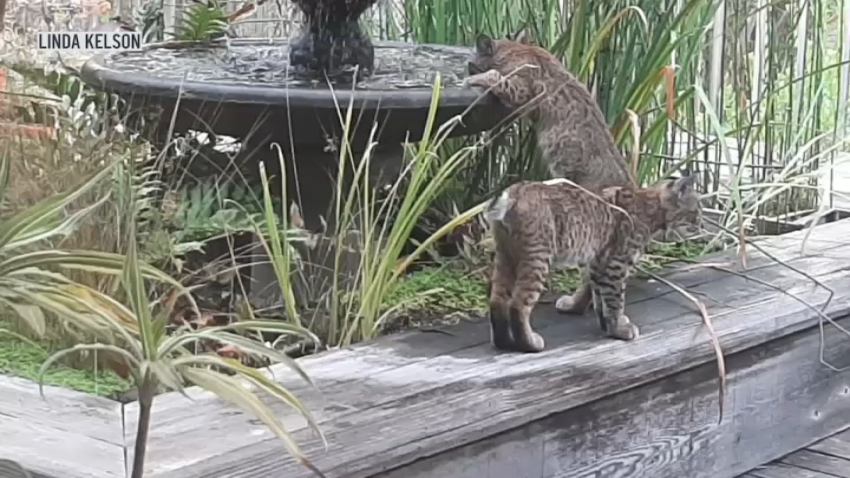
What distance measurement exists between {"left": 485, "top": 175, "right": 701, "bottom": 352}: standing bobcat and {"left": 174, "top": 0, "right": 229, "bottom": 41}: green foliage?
1.66 m

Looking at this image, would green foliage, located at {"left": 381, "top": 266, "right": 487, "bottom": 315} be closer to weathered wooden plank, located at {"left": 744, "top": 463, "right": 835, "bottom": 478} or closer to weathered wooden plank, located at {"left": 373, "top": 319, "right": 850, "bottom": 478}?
weathered wooden plank, located at {"left": 373, "top": 319, "right": 850, "bottom": 478}

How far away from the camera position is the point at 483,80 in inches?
107

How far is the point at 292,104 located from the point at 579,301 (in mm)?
696

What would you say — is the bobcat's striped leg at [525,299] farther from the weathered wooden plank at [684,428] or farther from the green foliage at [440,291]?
the green foliage at [440,291]

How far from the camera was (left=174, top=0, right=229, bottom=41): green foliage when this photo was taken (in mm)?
3771

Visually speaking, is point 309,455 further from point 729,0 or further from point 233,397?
point 729,0

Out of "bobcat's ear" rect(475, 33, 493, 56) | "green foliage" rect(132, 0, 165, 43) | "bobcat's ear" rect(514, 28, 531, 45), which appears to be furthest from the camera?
"green foliage" rect(132, 0, 165, 43)

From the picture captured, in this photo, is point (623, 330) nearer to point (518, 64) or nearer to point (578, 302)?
Result: point (578, 302)

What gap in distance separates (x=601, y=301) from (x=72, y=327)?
973 millimetres

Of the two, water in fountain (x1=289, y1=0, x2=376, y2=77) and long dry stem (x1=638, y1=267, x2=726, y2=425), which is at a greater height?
water in fountain (x1=289, y1=0, x2=376, y2=77)

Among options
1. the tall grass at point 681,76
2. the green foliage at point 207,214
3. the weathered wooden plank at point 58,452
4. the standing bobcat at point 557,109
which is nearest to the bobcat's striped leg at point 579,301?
the standing bobcat at point 557,109

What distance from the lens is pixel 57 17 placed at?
10.5 ft

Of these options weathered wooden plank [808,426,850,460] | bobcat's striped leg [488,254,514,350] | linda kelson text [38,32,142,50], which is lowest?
weathered wooden plank [808,426,850,460]

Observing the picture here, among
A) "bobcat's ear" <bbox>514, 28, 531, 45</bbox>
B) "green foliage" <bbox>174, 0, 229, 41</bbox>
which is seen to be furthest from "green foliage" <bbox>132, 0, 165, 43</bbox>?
"bobcat's ear" <bbox>514, 28, 531, 45</bbox>
